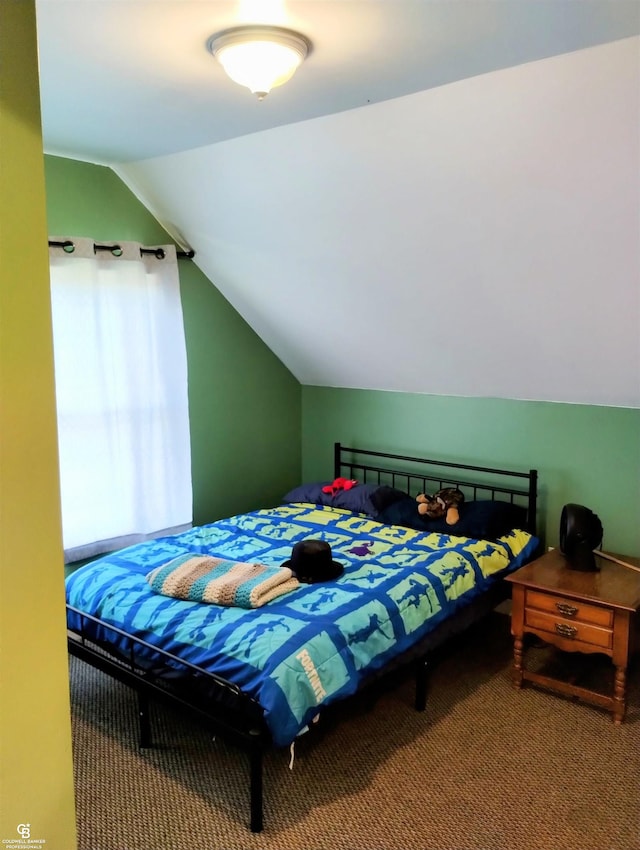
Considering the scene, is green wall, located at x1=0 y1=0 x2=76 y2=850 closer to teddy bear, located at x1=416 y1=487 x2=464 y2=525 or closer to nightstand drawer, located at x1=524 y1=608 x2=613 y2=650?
nightstand drawer, located at x1=524 y1=608 x2=613 y2=650

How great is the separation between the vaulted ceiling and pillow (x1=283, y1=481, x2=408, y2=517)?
2.37 ft

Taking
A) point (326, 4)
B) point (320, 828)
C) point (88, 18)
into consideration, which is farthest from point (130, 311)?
point (320, 828)

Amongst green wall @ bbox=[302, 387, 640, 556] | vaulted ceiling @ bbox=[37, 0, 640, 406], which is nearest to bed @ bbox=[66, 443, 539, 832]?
green wall @ bbox=[302, 387, 640, 556]

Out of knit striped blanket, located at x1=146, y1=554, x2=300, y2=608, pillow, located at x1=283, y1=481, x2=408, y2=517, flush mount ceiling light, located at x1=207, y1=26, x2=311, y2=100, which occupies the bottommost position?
knit striped blanket, located at x1=146, y1=554, x2=300, y2=608

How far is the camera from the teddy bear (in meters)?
3.99

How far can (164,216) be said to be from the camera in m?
4.17

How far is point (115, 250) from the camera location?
3.98 m

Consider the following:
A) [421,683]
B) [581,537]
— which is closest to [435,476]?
[581,537]

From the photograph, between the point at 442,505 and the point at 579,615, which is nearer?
the point at 579,615

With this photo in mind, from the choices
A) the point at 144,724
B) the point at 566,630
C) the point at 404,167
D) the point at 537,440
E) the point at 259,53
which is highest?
the point at 259,53

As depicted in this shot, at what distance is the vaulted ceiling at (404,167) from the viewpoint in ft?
6.62

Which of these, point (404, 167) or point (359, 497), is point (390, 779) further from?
point (404, 167)

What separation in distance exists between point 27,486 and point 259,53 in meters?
1.63

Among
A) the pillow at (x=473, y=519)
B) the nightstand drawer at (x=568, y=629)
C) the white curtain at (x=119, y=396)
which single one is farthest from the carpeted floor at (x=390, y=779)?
the white curtain at (x=119, y=396)
